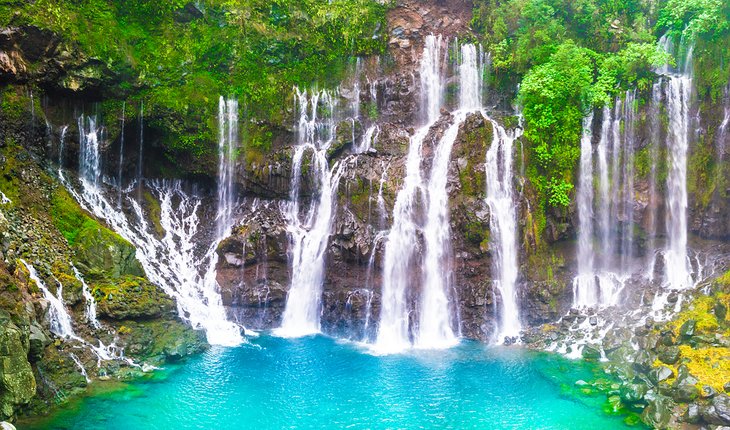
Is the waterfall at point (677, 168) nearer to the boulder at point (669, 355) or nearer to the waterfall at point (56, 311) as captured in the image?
→ the boulder at point (669, 355)

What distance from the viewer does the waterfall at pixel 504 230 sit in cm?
2152

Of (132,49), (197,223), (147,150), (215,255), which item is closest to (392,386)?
(215,255)

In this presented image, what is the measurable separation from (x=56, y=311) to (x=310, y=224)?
10941mm

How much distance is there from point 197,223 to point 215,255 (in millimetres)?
2473

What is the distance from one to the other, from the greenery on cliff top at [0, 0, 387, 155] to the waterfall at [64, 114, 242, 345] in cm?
319

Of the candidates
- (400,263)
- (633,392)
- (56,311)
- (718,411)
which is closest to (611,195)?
(400,263)

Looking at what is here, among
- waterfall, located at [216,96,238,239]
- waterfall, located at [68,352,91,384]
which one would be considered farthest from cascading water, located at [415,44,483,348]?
waterfall, located at [68,352,91,384]

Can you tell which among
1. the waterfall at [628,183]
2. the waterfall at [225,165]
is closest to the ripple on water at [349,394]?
the waterfall at [628,183]

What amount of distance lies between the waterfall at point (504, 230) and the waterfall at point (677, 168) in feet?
21.4

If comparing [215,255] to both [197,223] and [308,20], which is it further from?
[308,20]

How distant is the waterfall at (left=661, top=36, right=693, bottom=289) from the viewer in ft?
71.7

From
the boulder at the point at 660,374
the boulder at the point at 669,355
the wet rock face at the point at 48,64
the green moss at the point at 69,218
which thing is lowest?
the boulder at the point at 660,374

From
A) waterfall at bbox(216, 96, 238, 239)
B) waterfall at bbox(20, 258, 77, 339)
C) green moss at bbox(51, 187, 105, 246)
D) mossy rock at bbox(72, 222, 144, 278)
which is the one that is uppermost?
waterfall at bbox(216, 96, 238, 239)

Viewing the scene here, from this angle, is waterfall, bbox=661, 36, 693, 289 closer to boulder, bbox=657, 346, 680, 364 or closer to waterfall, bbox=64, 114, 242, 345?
boulder, bbox=657, 346, 680, 364
